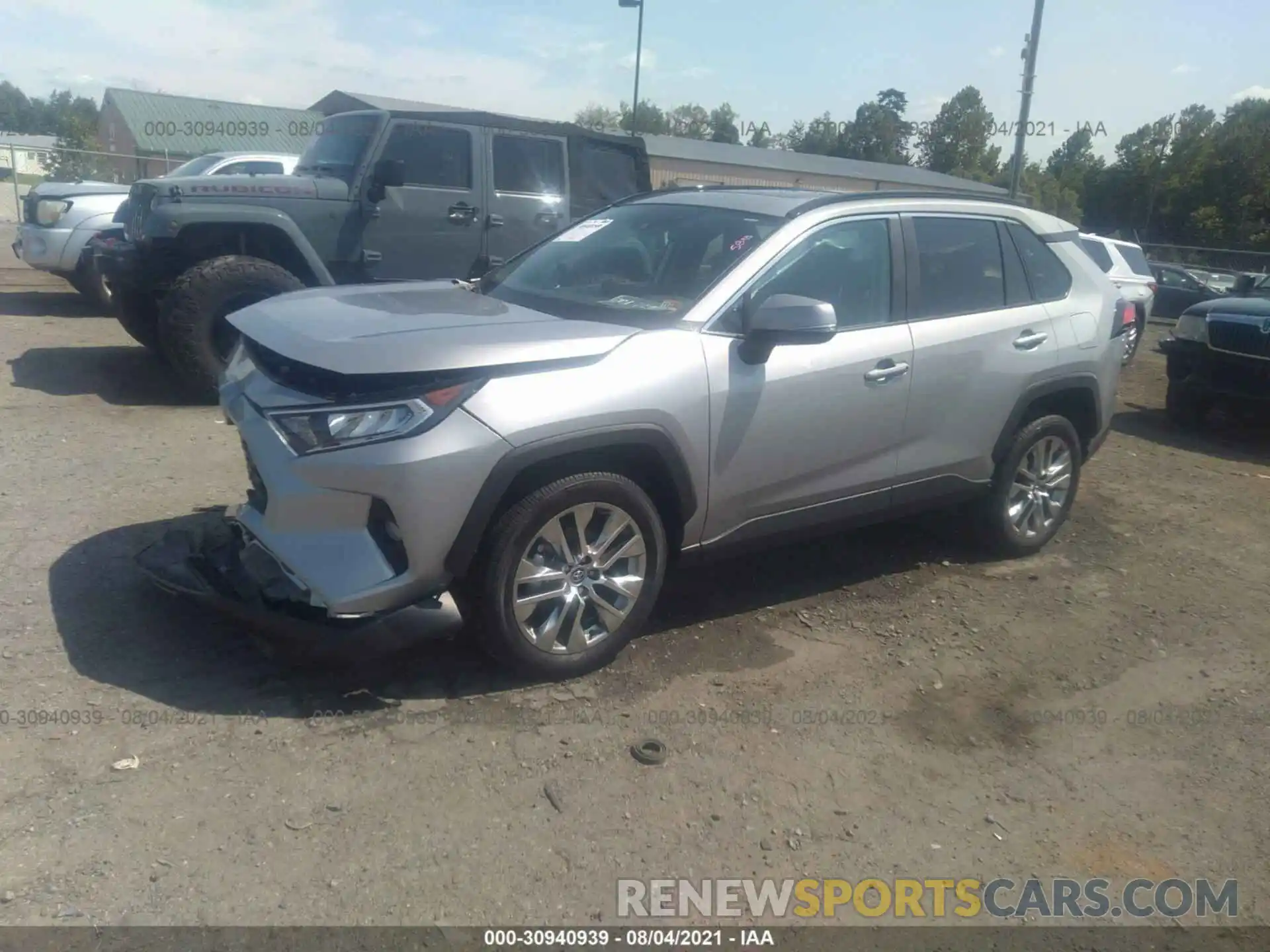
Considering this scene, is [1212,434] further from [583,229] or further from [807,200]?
[583,229]

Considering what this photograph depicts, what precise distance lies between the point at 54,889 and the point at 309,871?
2.04 feet

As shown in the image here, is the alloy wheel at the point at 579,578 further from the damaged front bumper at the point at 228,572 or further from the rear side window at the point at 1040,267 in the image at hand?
the rear side window at the point at 1040,267

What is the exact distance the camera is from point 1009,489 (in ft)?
17.5

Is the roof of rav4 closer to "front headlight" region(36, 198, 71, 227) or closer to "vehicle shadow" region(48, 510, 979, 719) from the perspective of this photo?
"vehicle shadow" region(48, 510, 979, 719)

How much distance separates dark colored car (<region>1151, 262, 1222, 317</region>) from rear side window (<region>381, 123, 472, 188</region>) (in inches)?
755

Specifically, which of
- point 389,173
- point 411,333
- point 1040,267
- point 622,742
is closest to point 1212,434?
point 1040,267

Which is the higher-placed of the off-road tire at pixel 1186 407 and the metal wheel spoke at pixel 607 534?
the metal wheel spoke at pixel 607 534

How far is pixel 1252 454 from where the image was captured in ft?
28.3

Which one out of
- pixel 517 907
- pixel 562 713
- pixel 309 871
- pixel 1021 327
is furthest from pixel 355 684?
pixel 1021 327

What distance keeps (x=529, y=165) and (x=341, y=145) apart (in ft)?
4.96

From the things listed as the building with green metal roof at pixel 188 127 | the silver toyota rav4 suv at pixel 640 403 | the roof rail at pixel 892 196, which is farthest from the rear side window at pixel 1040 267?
the building with green metal roof at pixel 188 127

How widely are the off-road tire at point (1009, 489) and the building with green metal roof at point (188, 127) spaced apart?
26067mm

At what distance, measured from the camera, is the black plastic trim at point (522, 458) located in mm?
3457

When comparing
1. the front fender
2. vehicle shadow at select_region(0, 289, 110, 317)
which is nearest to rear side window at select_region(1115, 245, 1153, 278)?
the front fender
